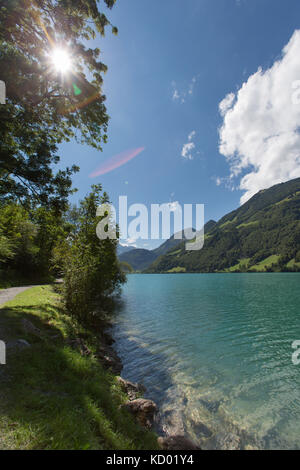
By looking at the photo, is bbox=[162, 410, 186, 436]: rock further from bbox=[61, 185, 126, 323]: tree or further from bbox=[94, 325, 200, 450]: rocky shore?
bbox=[61, 185, 126, 323]: tree

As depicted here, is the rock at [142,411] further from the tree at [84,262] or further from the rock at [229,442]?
the tree at [84,262]

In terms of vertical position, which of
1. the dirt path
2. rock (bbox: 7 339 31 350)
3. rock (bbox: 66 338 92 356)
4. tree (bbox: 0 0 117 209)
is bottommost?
rock (bbox: 66 338 92 356)

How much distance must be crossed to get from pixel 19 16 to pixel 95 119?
5.59m

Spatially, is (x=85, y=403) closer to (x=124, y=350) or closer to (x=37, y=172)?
(x=124, y=350)

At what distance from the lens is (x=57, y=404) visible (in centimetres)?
523

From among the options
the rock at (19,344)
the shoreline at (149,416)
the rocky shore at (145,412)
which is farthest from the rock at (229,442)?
the rock at (19,344)

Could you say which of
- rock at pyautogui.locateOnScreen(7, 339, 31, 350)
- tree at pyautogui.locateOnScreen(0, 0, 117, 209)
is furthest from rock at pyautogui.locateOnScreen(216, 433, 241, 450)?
tree at pyautogui.locateOnScreen(0, 0, 117, 209)

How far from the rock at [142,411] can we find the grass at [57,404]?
485 mm

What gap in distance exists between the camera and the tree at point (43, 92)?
32.2ft

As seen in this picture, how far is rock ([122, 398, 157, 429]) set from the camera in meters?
7.17

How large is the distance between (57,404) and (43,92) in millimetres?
15651

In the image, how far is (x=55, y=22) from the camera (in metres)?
10.8

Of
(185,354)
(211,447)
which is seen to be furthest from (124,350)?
(211,447)

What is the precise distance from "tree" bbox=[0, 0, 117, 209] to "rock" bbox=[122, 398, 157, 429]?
42.7ft
